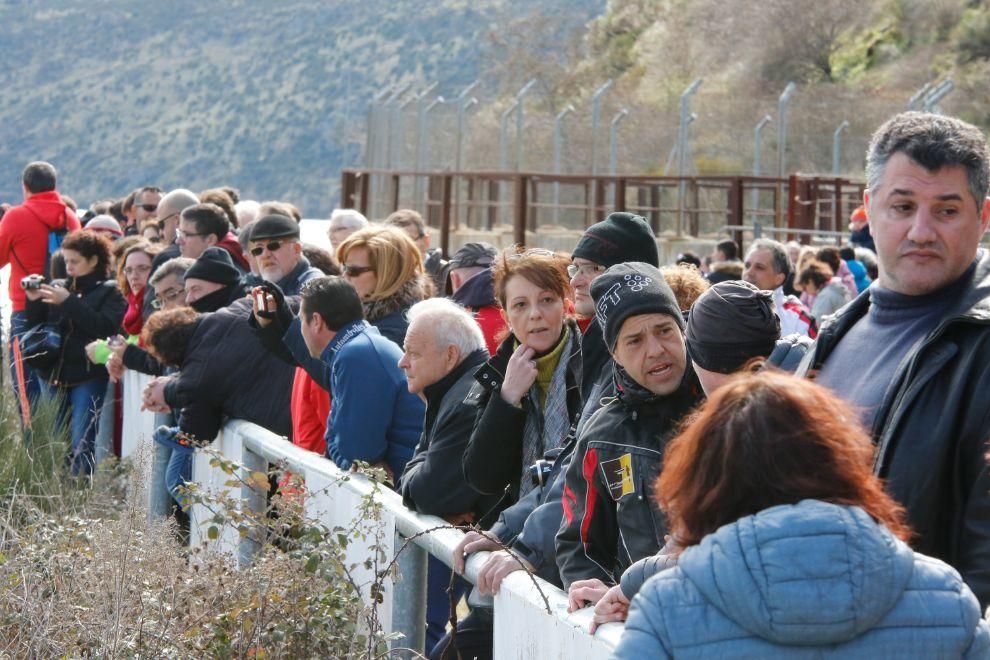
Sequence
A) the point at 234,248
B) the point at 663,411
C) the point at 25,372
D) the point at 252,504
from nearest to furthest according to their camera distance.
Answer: the point at 663,411 → the point at 252,504 → the point at 234,248 → the point at 25,372

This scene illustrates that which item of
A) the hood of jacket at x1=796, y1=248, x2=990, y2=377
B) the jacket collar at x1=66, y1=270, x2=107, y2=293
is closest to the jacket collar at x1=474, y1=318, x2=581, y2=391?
the hood of jacket at x1=796, y1=248, x2=990, y2=377

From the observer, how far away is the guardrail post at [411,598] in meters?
4.47

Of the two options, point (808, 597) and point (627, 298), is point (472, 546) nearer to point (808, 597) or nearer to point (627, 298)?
point (627, 298)

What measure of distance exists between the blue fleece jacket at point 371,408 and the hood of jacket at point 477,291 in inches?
40.5

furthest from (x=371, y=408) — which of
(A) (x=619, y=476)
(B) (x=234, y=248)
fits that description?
(B) (x=234, y=248)

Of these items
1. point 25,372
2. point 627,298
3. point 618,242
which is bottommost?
point 25,372

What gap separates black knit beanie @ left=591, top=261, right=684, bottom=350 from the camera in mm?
3799

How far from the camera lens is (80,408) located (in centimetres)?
981

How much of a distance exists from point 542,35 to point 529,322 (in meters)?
63.4

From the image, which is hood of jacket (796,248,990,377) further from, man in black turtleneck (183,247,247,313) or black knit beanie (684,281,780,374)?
man in black turtleneck (183,247,247,313)

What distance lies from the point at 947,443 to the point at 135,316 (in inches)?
284

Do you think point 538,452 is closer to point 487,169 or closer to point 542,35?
point 487,169

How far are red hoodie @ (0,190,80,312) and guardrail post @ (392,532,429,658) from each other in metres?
7.84

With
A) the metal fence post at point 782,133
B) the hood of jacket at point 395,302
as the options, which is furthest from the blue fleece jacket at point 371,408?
the metal fence post at point 782,133
